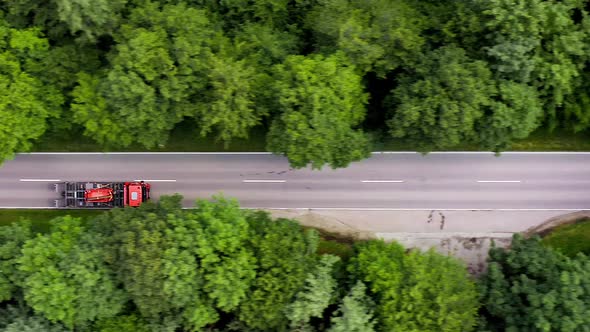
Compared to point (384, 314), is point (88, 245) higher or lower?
higher

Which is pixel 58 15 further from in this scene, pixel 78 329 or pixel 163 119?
pixel 78 329

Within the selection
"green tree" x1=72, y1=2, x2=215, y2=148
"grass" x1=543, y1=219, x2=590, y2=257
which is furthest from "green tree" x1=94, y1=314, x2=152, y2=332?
"grass" x1=543, y1=219, x2=590, y2=257

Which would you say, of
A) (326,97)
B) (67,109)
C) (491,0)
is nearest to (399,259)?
(326,97)

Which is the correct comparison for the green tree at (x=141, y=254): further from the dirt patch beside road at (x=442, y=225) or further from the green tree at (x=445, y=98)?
the green tree at (x=445, y=98)

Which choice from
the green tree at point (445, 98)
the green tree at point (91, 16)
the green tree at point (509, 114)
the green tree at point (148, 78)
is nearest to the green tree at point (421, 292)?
the green tree at point (445, 98)

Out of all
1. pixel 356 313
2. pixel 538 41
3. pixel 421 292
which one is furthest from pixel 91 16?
pixel 538 41

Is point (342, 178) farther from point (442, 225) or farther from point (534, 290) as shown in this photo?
point (534, 290)

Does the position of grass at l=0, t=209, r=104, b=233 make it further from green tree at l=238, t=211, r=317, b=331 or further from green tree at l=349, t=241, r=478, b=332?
green tree at l=349, t=241, r=478, b=332
